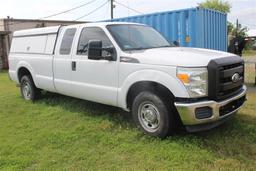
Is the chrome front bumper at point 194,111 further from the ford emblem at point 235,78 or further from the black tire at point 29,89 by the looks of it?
the black tire at point 29,89

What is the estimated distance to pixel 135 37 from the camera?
19.5 ft

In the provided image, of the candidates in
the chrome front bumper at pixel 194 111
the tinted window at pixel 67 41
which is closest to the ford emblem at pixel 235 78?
the chrome front bumper at pixel 194 111

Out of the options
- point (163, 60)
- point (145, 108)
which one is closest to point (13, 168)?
point (145, 108)

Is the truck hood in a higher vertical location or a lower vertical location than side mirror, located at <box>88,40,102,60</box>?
lower

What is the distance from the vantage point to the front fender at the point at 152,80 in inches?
181

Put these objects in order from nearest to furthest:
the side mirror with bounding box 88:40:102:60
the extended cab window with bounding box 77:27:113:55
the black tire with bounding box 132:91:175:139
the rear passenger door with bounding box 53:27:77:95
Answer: the black tire with bounding box 132:91:175:139
the side mirror with bounding box 88:40:102:60
the extended cab window with bounding box 77:27:113:55
the rear passenger door with bounding box 53:27:77:95

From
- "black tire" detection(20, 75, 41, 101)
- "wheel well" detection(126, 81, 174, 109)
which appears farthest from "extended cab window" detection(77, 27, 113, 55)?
"black tire" detection(20, 75, 41, 101)

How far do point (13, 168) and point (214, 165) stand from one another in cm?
268

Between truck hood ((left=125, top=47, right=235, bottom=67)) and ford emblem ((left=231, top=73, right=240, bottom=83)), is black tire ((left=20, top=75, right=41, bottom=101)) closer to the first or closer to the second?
truck hood ((left=125, top=47, right=235, bottom=67))

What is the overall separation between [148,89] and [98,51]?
3.89ft

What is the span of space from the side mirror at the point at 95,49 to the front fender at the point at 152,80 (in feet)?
2.32

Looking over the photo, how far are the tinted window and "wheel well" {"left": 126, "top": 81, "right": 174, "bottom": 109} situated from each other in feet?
6.43

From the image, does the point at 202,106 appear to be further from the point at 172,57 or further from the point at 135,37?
the point at 135,37

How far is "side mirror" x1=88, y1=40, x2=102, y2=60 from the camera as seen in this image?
17.9 feet
